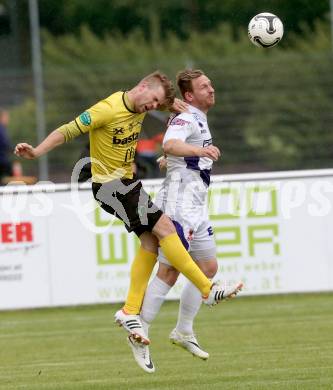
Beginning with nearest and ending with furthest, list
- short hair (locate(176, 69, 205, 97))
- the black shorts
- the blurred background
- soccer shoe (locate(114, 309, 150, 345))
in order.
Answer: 1. soccer shoe (locate(114, 309, 150, 345))
2. the black shorts
3. short hair (locate(176, 69, 205, 97))
4. the blurred background

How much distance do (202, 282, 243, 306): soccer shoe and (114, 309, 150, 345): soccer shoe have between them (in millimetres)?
507

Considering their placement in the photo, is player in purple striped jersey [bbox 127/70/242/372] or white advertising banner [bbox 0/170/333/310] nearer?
player in purple striped jersey [bbox 127/70/242/372]

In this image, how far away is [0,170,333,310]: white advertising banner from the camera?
14.1 m

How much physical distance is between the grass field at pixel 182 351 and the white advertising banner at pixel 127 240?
24cm

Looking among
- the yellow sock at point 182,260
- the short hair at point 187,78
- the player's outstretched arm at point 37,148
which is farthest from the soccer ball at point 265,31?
the player's outstretched arm at point 37,148

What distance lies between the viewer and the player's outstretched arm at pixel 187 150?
8.71 m

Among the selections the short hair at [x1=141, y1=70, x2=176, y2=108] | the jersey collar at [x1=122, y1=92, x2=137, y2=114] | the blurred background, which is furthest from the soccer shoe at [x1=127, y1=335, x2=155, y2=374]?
the blurred background

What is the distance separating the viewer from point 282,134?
886 inches

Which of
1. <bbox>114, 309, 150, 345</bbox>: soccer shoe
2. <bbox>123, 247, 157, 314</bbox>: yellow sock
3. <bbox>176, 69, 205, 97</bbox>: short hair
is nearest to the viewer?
<bbox>114, 309, 150, 345</bbox>: soccer shoe

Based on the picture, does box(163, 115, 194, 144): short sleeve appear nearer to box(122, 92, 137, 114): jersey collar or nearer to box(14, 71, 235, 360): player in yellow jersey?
box(14, 71, 235, 360): player in yellow jersey

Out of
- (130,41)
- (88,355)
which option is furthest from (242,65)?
(88,355)

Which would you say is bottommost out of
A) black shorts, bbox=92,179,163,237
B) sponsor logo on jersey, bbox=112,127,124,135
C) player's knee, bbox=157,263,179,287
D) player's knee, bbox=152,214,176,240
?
player's knee, bbox=157,263,179,287

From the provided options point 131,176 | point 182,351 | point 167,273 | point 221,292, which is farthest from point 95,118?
point 182,351

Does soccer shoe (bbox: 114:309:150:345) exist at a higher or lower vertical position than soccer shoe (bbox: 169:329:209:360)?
higher
